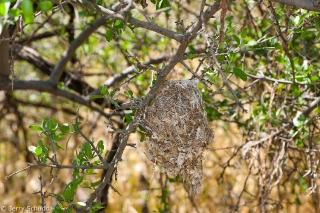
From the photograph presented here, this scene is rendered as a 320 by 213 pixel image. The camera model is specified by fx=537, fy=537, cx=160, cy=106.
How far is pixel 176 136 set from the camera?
2561 millimetres

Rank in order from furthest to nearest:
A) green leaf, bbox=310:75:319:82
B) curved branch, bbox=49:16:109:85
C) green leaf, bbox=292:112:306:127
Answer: curved branch, bbox=49:16:109:85
green leaf, bbox=292:112:306:127
green leaf, bbox=310:75:319:82

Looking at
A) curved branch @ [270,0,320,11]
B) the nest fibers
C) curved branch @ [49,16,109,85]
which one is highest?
curved branch @ [49,16,109,85]

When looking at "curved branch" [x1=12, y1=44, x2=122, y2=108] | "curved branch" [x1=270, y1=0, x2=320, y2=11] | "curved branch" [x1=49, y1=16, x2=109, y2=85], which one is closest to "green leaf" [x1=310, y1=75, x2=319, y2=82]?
"curved branch" [x1=270, y1=0, x2=320, y2=11]

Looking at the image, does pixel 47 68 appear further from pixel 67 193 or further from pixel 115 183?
pixel 67 193

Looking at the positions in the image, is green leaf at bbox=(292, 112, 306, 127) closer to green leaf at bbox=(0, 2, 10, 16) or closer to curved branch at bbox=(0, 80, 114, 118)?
curved branch at bbox=(0, 80, 114, 118)

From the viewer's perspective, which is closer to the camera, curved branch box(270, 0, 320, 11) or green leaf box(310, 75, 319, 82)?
curved branch box(270, 0, 320, 11)

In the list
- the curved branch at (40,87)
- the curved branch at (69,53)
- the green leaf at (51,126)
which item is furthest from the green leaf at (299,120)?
the curved branch at (69,53)

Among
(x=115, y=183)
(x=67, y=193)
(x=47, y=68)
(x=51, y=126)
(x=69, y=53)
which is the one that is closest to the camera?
(x=67, y=193)

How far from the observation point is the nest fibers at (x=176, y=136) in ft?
8.30

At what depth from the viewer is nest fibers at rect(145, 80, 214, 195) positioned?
253 centimetres

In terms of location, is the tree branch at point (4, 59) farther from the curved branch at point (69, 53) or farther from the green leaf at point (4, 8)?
the green leaf at point (4, 8)

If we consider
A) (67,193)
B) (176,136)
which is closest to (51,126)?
(67,193)

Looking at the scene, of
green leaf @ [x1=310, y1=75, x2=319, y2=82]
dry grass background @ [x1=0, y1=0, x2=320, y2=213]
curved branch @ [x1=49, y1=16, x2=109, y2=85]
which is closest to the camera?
green leaf @ [x1=310, y1=75, x2=319, y2=82]

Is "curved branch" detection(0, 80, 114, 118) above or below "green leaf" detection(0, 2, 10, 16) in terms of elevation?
above
